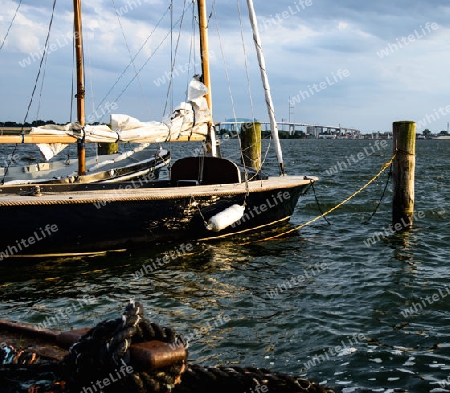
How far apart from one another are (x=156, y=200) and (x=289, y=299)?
3.80 meters

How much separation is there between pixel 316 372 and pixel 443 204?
14.4 meters

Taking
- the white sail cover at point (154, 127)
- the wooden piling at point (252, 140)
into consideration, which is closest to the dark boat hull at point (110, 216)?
the white sail cover at point (154, 127)

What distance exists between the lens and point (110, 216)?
37.0 feet

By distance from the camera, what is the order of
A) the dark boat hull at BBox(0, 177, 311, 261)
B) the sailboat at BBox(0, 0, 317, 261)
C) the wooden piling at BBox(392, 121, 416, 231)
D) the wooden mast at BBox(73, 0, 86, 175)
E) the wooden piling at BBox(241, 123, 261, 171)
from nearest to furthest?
1. the dark boat hull at BBox(0, 177, 311, 261)
2. the sailboat at BBox(0, 0, 317, 261)
3. the wooden piling at BBox(392, 121, 416, 231)
4. the wooden mast at BBox(73, 0, 86, 175)
5. the wooden piling at BBox(241, 123, 261, 171)

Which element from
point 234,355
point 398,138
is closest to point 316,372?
point 234,355

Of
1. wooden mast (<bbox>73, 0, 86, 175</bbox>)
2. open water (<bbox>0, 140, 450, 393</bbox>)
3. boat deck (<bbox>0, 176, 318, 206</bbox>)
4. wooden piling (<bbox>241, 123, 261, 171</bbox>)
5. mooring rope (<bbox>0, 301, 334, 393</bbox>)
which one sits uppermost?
wooden mast (<bbox>73, 0, 86, 175</bbox>)

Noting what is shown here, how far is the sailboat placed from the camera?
35.3 feet

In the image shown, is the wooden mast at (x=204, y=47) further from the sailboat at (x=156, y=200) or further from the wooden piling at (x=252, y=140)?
the wooden piling at (x=252, y=140)

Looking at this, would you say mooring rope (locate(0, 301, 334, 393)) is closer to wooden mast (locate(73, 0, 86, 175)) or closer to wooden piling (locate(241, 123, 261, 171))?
wooden mast (locate(73, 0, 86, 175))

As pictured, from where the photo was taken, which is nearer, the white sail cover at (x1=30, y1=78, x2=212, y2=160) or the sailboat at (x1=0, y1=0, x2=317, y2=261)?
the sailboat at (x1=0, y1=0, x2=317, y2=261)

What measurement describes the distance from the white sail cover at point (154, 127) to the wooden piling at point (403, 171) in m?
4.74

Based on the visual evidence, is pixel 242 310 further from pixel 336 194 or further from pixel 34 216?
pixel 336 194

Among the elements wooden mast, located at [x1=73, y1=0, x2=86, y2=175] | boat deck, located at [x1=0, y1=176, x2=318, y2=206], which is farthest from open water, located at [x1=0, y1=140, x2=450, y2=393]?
wooden mast, located at [x1=73, y1=0, x2=86, y2=175]

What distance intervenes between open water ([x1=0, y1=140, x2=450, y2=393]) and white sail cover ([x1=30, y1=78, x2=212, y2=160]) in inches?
114
